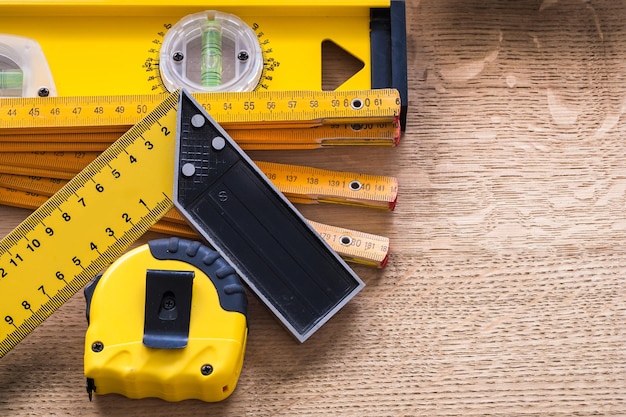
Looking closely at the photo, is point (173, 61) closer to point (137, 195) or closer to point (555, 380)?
point (137, 195)

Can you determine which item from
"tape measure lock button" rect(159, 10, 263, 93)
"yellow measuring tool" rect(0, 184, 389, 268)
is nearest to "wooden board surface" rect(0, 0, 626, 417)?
"yellow measuring tool" rect(0, 184, 389, 268)

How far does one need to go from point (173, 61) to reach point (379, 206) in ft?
1.29

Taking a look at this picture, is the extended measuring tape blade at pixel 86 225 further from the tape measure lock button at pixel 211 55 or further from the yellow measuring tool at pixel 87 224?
the tape measure lock button at pixel 211 55

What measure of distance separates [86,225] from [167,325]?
18cm

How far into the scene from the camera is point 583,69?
54.7 inches

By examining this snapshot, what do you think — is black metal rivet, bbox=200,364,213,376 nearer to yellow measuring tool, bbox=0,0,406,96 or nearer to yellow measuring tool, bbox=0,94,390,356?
yellow measuring tool, bbox=0,94,390,356

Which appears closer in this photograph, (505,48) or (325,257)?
(325,257)

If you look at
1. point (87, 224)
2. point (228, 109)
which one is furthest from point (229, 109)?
point (87, 224)

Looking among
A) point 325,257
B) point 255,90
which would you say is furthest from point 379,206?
point 255,90

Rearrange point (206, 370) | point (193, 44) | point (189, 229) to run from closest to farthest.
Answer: point (206, 370)
point (189, 229)
point (193, 44)

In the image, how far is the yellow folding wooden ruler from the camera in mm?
1324

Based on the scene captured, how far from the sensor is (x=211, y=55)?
134 centimetres

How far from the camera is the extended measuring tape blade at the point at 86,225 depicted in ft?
3.75

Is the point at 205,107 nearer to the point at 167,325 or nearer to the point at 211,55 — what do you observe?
the point at 211,55
